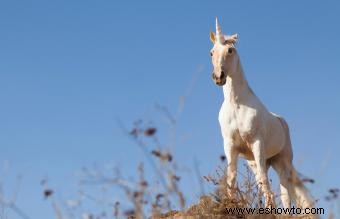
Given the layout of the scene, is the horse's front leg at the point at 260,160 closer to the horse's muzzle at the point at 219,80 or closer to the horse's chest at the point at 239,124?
the horse's chest at the point at 239,124

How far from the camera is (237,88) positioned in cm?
920

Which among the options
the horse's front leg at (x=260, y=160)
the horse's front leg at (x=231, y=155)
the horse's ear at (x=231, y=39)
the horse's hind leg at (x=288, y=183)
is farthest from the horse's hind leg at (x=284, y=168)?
the horse's ear at (x=231, y=39)

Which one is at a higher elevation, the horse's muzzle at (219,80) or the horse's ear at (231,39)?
the horse's ear at (231,39)

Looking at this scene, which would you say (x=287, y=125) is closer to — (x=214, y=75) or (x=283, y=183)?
(x=283, y=183)

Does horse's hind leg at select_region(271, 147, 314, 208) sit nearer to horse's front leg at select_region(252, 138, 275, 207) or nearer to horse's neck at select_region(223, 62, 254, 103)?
horse's front leg at select_region(252, 138, 275, 207)

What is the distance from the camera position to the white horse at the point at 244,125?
8781 millimetres

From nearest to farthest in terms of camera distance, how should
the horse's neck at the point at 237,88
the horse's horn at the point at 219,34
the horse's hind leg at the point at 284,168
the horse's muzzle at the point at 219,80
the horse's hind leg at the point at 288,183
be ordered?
the horse's muzzle at the point at 219,80 < the horse's neck at the point at 237,88 < the horse's horn at the point at 219,34 < the horse's hind leg at the point at 288,183 < the horse's hind leg at the point at 284,168

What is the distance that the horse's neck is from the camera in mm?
9133

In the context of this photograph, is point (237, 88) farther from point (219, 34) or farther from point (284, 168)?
point (284, 168)

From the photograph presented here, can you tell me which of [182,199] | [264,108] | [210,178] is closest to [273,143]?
[264,108]

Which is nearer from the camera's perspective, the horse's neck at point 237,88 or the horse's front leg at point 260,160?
the horse's front leg at point 260,160

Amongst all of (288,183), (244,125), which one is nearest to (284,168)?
(288,183)

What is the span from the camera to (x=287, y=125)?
400 inches

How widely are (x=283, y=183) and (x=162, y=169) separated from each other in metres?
5.57
